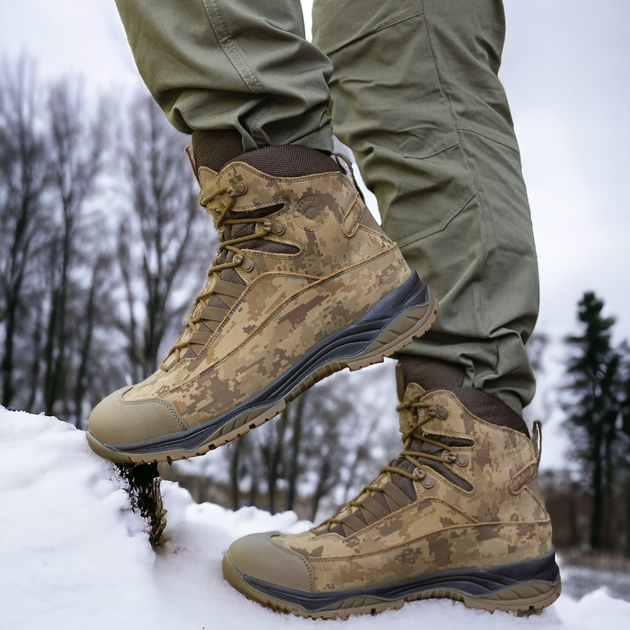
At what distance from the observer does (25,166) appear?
354 inches

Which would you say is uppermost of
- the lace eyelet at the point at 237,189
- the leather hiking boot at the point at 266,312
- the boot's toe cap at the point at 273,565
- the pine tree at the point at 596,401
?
the lace eyelet at the point at 237,189

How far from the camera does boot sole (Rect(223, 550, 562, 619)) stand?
1194 millimetres

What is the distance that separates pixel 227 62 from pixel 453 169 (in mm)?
676

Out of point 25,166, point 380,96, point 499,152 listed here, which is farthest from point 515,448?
point 25,166

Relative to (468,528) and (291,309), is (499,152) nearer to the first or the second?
(291,309)

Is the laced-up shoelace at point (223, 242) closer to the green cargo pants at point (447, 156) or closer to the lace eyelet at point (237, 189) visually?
the lace eyelet at point (237, 189)

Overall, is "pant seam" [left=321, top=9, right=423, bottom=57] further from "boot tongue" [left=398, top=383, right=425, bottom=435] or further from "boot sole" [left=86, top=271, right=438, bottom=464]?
"boot tongue" [left=398, top=383, right=425, bottom=435]

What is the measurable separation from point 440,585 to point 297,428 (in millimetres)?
7956

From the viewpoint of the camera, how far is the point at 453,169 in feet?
4.62

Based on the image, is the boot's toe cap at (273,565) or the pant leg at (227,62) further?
the boot's toe cap at (273,565)

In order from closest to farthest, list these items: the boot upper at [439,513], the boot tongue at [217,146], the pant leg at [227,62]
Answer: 1. the pant leg at [227,62]
2. the boot tongue at [217,146]
3. the boot upper at [439,513]

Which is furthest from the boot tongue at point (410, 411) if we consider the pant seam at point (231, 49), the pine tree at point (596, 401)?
the pine tree at point (596, 401)

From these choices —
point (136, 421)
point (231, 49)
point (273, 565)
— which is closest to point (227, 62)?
point (231, 49)

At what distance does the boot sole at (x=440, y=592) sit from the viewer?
119 centimetres
